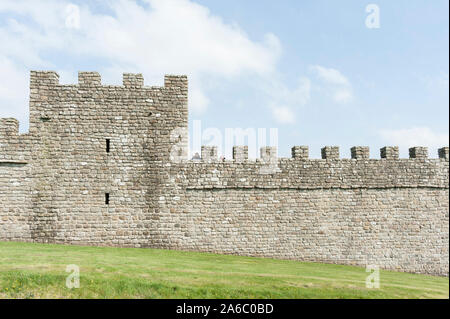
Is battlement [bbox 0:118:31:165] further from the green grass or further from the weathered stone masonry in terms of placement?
the green grass

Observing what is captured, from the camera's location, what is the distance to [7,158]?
41.7 ft

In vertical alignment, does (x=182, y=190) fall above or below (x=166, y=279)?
above

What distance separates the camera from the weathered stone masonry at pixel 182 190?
42.0 ft

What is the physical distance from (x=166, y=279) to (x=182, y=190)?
5.29m

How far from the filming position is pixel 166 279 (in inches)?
328

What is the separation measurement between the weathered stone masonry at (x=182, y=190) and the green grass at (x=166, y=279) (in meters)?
1.90

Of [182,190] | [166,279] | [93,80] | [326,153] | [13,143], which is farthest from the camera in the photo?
[326,153]

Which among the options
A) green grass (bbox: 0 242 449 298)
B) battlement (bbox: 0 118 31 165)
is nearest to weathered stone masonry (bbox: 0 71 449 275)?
battlement (bbox: 0 118 31 165)

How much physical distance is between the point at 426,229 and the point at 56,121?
1586 centimetres

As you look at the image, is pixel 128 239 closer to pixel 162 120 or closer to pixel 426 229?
pixel 162 120

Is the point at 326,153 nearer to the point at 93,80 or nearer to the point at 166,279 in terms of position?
the point at 166,279

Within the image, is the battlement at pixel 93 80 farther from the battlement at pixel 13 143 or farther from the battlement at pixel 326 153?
the battlement at pixel 326 153

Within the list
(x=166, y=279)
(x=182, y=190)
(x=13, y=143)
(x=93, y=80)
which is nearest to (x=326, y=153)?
(x=182, y=190)
